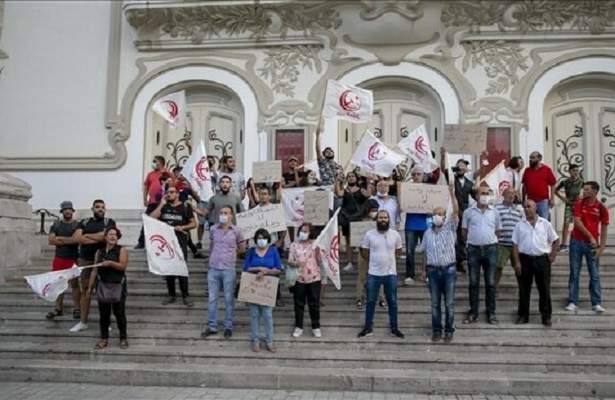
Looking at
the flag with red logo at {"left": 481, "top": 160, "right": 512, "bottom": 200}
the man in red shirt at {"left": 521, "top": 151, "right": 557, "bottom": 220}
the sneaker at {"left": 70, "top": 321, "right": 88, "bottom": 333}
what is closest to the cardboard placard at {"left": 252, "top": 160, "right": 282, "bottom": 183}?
the flag with red logo at {"left": 481, "top": 160, "right": 512, "bottom": 200}

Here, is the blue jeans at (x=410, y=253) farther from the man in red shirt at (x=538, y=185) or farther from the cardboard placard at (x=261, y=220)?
the man in red shirt at (x=538, y=185)

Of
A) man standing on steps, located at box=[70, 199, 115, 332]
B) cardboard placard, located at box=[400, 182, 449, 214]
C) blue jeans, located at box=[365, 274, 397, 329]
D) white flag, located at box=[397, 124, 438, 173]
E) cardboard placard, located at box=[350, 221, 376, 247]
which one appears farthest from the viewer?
white flag, located at box=[397, 124, 438, 173]

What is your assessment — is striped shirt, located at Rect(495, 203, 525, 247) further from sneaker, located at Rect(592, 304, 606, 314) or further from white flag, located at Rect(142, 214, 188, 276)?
white flag, located at Rect(142, 214, 188, 276)

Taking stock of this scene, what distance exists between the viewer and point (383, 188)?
416 inches

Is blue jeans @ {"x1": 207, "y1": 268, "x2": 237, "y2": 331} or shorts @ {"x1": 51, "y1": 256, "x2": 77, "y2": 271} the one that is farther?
shorts @ {"x1": 51, "y1": 256, "x2": 77, "y2": 271}

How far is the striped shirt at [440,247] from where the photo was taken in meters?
8.68

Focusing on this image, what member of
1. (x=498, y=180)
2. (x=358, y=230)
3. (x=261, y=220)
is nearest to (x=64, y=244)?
(x=261, y=220)

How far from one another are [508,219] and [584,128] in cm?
591

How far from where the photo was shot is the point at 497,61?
46.5 feet

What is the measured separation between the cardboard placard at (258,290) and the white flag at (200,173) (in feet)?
9.33

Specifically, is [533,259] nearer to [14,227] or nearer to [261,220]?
[261,220]

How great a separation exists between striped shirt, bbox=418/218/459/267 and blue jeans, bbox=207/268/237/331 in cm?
274

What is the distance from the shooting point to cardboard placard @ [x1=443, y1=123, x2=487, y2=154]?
10969 millimetres

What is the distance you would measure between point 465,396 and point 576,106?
9.11 m
